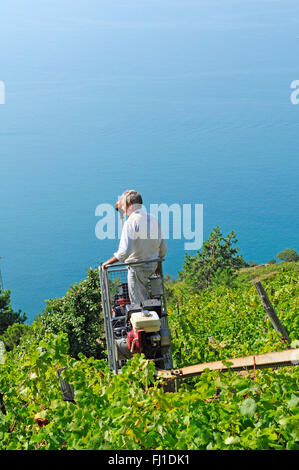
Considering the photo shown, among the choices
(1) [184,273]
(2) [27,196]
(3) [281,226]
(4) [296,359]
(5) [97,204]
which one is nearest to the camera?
(4) [296,359]

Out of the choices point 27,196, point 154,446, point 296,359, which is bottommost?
point 154,446

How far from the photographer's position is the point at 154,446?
338 cm

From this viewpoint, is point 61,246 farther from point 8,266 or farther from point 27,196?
point 27,196

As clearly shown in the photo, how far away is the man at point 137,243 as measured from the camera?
5.73 meters

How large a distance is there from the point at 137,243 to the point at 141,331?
1.01 meters

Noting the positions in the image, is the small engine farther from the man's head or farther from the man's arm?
the man's head

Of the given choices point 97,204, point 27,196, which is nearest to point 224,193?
point 97,204

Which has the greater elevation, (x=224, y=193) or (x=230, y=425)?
(x=224, y=193)

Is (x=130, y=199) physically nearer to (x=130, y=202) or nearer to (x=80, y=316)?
(x=130, y=202)

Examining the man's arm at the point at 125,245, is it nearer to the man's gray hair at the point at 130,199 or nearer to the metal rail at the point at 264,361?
the man's gray hair at the point at 130,199

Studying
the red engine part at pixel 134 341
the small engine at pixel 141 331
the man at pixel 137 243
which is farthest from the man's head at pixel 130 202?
the red engine part at pixel 134 341

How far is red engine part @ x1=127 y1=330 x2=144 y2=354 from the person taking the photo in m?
5.31

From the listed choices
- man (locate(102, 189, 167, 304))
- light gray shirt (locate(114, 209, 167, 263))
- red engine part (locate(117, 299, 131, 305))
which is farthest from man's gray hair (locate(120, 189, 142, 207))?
red engine part (locate(117, 299, 131, 305))

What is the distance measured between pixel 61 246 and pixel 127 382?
156 metres
